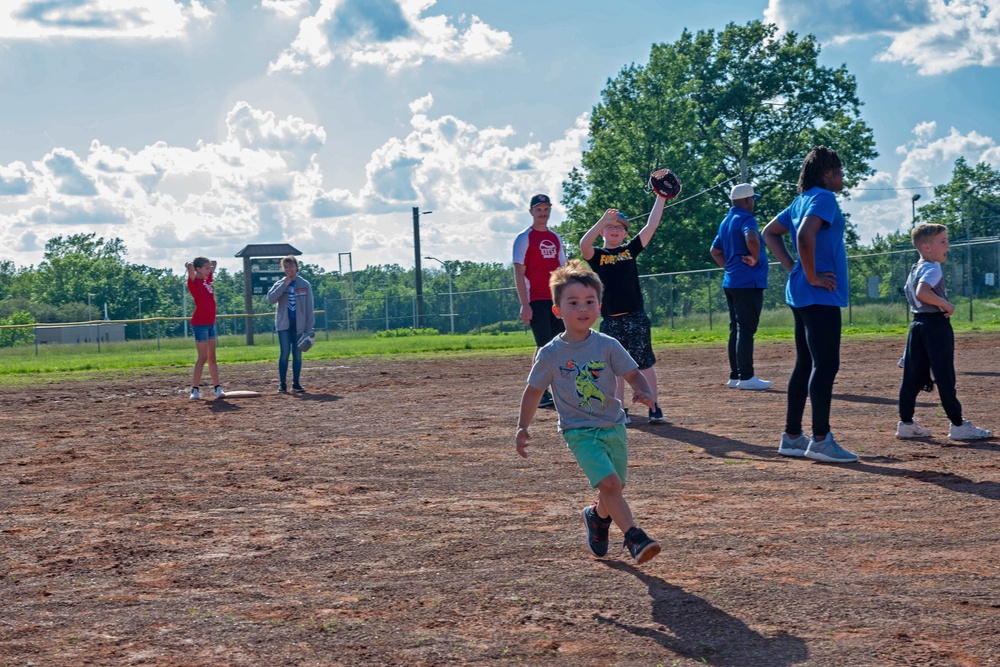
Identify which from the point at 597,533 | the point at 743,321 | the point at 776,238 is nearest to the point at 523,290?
the point at 743,321

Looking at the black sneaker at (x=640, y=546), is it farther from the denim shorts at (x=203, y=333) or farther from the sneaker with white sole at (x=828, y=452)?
the denim shorts at (x=203, y=333)

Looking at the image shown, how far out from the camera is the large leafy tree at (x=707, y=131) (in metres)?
49.8

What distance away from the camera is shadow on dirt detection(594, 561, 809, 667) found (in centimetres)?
354

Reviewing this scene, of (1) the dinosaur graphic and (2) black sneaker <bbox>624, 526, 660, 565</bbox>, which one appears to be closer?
(2) black sneaker <bbox>624, 526, 660, 565</bbox>

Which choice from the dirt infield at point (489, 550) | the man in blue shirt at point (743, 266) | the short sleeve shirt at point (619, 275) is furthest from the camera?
the man in blue shirt at point (743, 266)

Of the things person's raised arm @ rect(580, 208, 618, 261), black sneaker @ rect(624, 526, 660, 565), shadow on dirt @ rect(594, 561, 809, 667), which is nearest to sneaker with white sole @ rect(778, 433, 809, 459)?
person's raised arm @ rect(580, 208, 618, 261)

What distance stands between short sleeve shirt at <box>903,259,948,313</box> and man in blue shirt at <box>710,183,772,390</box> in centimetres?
351

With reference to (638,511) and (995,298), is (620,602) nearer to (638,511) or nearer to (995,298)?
(638,511)

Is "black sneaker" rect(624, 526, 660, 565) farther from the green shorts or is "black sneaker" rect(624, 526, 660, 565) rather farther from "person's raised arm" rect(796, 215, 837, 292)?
"person's raised arm" rect(796, 215, 837, 292)

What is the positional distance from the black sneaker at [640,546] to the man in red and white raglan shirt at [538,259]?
597 cm

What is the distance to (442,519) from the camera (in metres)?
5.94

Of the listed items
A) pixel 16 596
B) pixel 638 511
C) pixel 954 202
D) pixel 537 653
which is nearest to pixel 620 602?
pixel 537 653

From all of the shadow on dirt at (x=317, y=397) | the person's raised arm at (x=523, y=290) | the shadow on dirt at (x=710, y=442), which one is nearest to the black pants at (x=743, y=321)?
the person's raised arm at (x=523, y=290)

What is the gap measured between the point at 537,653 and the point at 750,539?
6.01ft
